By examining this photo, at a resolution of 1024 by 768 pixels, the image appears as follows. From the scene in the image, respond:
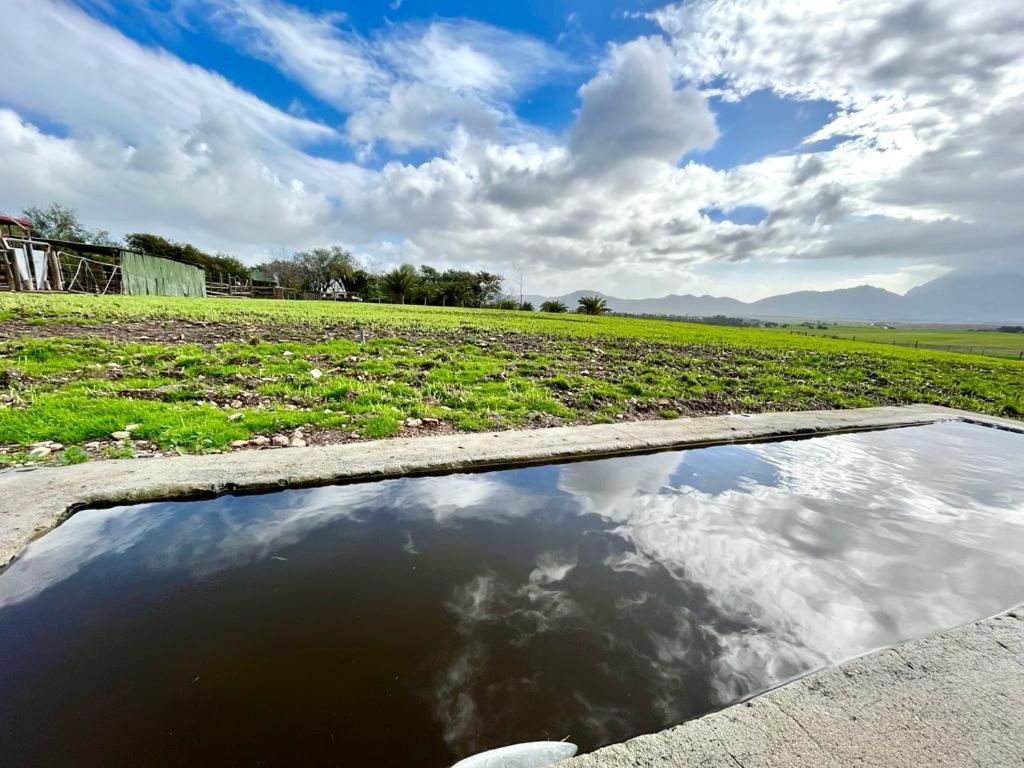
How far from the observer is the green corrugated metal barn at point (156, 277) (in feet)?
82.9

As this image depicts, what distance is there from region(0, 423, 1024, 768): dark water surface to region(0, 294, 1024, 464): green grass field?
157 cm

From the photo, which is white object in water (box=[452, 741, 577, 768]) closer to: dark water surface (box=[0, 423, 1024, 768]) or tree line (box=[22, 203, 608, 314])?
dark water surface (box=[0, 423, 1024, 768])

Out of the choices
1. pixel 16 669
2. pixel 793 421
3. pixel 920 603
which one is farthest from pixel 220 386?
pixel 793 421

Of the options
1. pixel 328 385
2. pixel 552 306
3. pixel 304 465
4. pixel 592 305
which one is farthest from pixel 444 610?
pixel 592 305

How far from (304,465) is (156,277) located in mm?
33097

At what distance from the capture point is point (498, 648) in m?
2.01

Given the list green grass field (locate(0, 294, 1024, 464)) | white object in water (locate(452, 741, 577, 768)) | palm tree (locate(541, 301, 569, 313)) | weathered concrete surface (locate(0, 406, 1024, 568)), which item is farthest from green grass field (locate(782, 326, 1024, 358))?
white object in water (locate(452, 741, 577, 768))

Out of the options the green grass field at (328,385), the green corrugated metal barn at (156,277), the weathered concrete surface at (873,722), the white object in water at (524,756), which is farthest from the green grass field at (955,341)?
the green corrugated metal barn at (156,277)

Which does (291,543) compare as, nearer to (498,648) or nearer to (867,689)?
(498,648)

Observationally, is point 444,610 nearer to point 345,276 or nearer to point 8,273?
point 8,273

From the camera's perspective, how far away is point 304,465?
3.77m

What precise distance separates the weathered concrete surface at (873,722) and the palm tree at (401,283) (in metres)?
53.1

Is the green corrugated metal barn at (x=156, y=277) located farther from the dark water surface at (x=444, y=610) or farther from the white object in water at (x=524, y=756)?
the white object in water at (x=524, y=756)

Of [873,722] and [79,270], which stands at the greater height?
[79,270]
